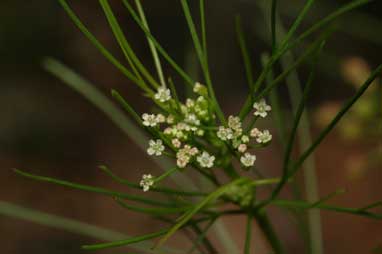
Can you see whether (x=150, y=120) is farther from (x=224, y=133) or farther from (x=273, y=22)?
(x=273, y=22)

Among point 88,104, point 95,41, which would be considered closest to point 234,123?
point 95,41

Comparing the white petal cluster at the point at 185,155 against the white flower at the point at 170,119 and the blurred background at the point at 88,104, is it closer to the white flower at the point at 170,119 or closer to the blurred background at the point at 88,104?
the white flower at the point at 170,119

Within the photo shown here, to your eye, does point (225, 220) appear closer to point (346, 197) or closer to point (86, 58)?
point (346, 197)

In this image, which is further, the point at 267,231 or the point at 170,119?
the point at 267,231

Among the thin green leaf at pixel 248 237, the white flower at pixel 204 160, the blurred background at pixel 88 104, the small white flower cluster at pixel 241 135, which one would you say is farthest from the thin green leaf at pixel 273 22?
the blurred background at pixel 88 104

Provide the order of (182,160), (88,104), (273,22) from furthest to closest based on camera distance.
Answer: (88,104), (182,160), (273,22)
